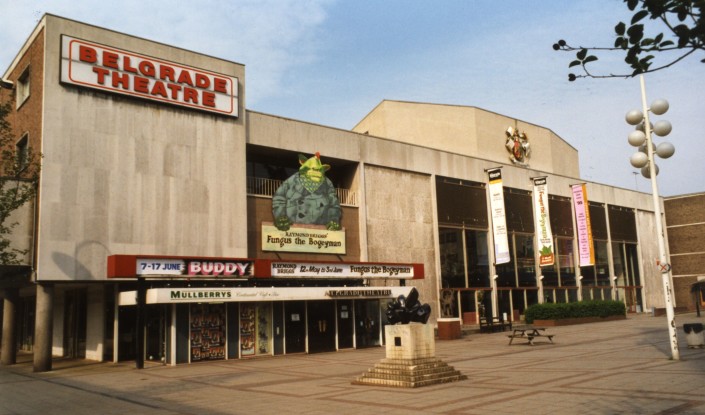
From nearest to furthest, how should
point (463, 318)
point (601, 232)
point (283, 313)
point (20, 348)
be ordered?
point (283, 313) → point (20, 348) → point (463, 318) → point (601, 232)

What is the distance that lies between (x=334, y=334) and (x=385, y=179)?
38.1ft

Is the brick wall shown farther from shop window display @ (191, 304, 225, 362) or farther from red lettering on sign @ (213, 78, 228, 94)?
shop window display @ (191, 304, 225, 362)

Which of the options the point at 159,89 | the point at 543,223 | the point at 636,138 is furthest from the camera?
the point at 543,223

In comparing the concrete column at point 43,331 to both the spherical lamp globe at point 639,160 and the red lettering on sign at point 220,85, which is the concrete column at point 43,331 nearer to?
the red lettering on sign at point 220,85

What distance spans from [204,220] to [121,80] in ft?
23.4

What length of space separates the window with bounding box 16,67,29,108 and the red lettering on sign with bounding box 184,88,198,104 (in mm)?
7077

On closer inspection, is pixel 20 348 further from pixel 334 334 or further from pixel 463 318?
pixel 463 318

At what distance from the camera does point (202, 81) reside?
29547mm

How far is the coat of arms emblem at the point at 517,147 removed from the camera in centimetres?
5056

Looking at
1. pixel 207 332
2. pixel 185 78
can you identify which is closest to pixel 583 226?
pixel 185 78

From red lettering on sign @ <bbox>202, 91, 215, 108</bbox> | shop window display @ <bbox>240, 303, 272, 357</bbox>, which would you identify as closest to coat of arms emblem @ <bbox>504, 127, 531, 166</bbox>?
red lettering on sign @ <bbox>202, 91, 215, 108</bbox>

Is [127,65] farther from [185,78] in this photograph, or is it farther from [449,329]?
[449,329]

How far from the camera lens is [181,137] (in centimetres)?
2856

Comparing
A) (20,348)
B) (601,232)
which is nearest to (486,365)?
(20,348)
